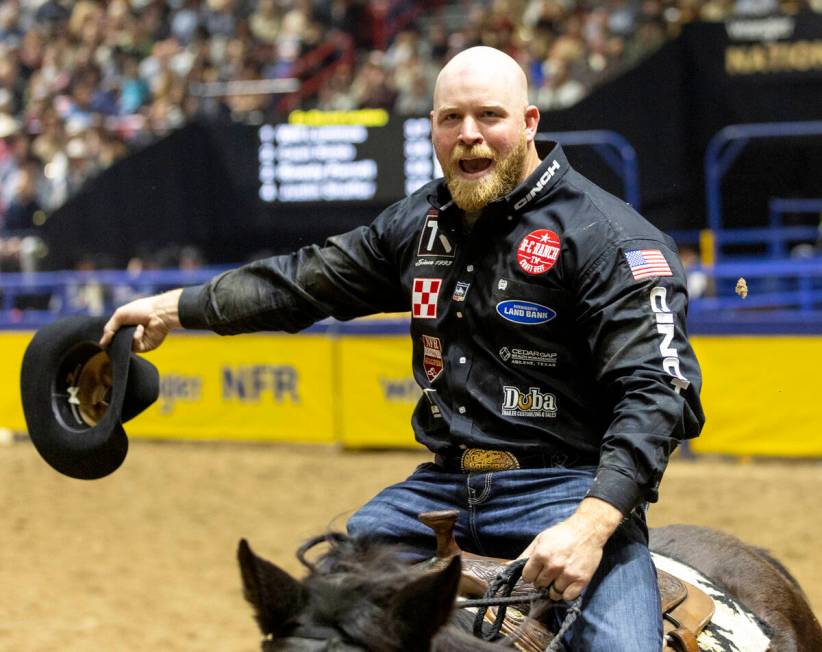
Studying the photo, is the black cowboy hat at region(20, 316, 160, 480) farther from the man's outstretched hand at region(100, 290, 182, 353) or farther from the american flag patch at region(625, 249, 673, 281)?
the american flag patch at region(625, 249, 673, 281)

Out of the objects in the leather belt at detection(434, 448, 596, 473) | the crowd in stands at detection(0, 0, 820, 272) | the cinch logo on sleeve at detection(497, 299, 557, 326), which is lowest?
the leather belt at detection(434, 448, 596, 473)

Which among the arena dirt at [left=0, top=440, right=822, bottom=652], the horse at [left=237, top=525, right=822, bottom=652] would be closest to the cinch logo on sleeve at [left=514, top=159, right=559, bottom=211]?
the horse at [left=237, top=525, right=822, bottom=652]

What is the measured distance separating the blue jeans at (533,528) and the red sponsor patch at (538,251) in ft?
1.55

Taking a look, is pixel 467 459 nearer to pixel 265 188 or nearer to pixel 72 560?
pixel 72 560

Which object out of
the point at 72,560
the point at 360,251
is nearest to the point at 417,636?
the point at 360,251

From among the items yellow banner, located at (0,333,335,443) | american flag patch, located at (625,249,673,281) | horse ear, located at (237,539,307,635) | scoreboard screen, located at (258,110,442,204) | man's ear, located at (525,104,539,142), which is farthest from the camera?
scoreboard screen, located at (258,110,442,204)

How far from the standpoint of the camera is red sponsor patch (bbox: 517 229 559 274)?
9.77ft

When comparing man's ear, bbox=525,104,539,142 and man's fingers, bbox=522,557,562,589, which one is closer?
man's fingers, bbox=522,557,562,589

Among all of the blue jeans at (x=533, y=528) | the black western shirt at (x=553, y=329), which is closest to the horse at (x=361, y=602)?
the blue jeans at (x=533, y=528)

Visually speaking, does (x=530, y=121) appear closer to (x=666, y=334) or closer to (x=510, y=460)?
(x=666, y=334)

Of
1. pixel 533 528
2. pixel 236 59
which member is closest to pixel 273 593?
pixel 533 528

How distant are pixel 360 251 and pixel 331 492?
6049mm

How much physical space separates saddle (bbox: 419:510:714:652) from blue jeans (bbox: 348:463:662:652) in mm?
82

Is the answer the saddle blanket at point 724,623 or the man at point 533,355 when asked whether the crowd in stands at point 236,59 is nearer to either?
the saddle blanket at point 724,623
